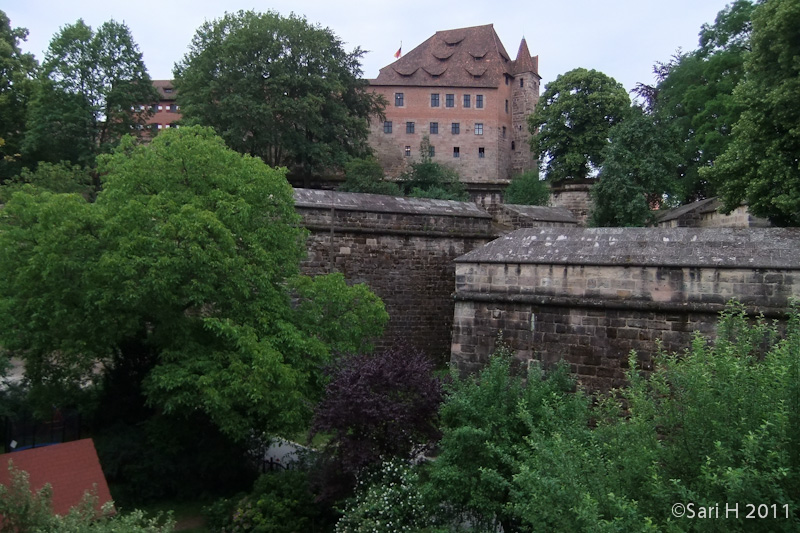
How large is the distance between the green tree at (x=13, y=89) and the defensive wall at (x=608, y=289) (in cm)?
2767

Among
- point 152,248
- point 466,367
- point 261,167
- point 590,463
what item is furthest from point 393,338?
point 590,463

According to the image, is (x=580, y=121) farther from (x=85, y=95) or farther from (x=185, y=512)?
(x=185, y=512)

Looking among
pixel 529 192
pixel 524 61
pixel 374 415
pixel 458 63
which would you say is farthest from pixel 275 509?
pixel 524 61

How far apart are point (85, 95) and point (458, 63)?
1142 inches

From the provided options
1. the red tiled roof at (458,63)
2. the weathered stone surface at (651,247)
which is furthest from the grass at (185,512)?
the red tiled roof at (458,63)

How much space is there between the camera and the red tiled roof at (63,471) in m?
10.2

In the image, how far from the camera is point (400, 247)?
59.5ft

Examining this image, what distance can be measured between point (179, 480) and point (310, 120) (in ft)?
73.9

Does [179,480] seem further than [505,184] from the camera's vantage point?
No

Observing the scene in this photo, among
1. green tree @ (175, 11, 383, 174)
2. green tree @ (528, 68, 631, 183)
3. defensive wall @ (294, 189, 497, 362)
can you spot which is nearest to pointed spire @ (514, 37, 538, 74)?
green tree @ (528, 68, 631, 183)

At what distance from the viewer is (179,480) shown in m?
13.0

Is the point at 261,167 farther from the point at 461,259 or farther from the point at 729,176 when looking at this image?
the point at 729,176

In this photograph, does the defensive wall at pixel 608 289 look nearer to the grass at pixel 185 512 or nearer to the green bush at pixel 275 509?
the green bush at pixel 275 509

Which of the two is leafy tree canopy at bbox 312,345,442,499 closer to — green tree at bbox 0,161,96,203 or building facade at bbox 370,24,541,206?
green tree at bbox 0,161,96,203
